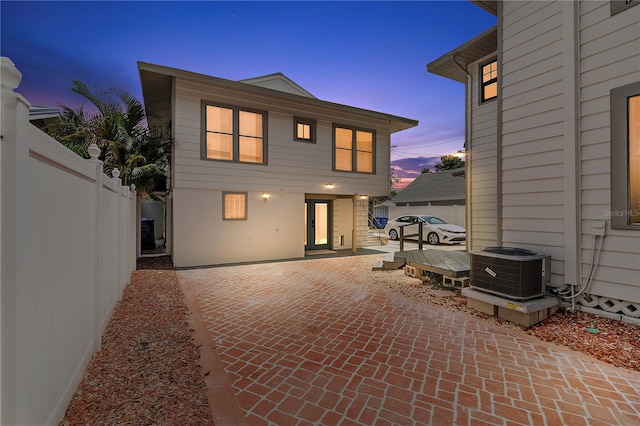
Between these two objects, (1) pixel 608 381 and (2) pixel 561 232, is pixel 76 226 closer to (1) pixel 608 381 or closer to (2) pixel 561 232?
(1) pixel 608 381

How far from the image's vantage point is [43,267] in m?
1.81

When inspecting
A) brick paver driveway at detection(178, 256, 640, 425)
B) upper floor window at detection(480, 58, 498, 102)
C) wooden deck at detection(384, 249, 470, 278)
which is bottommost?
brick paver driveway at detection(178, 256, 640, 425)

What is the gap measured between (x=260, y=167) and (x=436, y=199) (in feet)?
41.3

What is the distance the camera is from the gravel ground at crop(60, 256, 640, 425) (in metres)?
2.25

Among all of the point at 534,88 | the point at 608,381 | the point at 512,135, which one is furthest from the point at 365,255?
the point at 608,381

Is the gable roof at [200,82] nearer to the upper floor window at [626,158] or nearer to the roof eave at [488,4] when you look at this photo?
the roof eave at [488,4]

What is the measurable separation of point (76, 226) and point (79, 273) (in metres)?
0.45

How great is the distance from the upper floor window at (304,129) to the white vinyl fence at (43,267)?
24.6 feet

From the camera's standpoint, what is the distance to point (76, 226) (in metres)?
2.53

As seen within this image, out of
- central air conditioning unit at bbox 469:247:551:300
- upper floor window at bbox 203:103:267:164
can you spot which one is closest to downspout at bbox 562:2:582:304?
central air conditioning unit at bbox 469:247:551:300

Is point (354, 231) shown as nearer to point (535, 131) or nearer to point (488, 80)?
point (488, 80)

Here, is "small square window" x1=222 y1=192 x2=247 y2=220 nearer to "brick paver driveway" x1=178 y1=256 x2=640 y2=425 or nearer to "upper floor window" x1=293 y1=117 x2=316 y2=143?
"upper floor window" x1=293 y1=117 x2=316 y2=143

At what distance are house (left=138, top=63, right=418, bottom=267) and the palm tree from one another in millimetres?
770

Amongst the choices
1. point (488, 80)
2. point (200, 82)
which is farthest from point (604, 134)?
point (200, 82)
